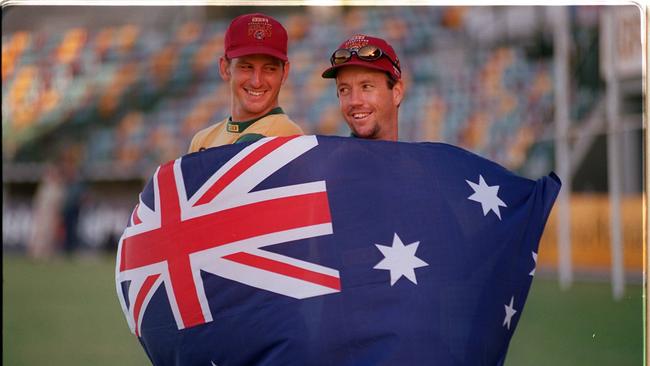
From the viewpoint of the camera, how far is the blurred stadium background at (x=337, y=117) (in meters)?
9.27

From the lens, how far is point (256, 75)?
152 inches

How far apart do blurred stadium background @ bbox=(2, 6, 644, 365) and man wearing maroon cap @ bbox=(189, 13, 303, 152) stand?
3172 millimetres

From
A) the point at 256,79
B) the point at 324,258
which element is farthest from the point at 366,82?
the point at 324,258

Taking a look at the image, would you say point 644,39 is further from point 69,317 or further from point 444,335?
point 69,317

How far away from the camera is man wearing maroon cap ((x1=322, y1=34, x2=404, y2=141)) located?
3.69 meters

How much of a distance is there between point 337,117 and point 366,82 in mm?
11213

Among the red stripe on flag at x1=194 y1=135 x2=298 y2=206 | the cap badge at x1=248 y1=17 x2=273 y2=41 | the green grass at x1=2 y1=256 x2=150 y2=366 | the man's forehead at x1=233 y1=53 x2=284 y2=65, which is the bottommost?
the green grass at x1=2 y1=256 x2=150 y2=366

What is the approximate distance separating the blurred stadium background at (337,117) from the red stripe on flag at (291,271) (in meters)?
3.32

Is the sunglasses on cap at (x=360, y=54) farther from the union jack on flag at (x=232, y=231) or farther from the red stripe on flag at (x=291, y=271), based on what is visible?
the red stripe on flag at (x=291, y=271)

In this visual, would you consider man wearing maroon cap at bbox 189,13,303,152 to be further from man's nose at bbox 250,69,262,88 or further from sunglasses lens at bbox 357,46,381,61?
sunglasses lens at bbox 357,46,381,61

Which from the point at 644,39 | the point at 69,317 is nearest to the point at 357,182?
the point at 644,39

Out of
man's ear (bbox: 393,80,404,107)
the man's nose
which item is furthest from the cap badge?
man's ear (bbox: 393,80,404,107)

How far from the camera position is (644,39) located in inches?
169

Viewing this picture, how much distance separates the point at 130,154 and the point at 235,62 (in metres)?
14.4
